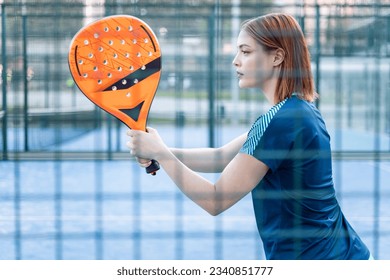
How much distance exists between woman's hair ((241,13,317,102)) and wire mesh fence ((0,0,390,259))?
16.8 inches

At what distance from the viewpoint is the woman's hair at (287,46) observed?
0.89 meters

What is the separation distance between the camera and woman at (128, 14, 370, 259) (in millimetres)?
869

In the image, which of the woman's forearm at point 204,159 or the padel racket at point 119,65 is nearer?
the padel racket at point 119,65

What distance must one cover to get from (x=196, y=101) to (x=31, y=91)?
1411 millimetres

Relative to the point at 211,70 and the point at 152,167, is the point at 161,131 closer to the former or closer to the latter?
the point at 211,70

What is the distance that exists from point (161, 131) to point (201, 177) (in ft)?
18.2

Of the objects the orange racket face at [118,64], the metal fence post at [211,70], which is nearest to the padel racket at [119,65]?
the orange racket face at [118,64]

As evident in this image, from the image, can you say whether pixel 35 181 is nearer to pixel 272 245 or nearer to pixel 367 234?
pixel 367 234

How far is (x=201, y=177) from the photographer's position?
0.87 metres

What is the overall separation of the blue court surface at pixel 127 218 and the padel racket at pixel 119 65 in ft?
1.92

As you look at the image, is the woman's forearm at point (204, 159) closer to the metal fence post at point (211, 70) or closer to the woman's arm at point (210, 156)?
the woman's arm at point (210, 156)

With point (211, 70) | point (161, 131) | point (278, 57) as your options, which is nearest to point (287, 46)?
point (278, 57)

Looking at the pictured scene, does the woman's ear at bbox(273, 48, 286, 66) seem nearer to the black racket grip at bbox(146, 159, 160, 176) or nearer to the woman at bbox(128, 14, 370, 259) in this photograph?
the woman at bbox(128, 14, 370, 259)

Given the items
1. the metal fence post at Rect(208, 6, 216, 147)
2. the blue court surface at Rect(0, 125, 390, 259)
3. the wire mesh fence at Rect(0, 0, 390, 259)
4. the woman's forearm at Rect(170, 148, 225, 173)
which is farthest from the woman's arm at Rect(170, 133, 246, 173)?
the metal fence post at Rect(208, 6, 216, 147)
